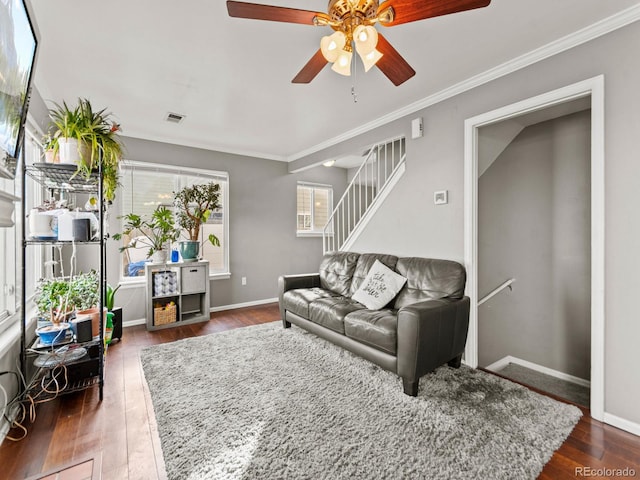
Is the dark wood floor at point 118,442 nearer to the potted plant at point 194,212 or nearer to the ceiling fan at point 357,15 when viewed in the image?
the potted plant at point 194,212

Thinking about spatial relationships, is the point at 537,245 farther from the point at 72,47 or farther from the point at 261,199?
the point at 72,47

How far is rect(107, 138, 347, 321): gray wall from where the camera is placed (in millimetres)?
4363

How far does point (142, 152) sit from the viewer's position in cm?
400

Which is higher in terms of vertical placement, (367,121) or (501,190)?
(367,121)

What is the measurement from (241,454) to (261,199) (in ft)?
13.0

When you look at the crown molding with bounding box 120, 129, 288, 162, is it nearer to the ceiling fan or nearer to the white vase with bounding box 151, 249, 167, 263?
the white vase with bounding box 151, 249, 167, 263

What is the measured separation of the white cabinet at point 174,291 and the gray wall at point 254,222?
0.37 metres

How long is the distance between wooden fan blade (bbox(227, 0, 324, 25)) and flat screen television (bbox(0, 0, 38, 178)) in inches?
32.7

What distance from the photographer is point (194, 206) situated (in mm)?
Result: 4211

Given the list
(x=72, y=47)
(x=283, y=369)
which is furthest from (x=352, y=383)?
(x=72, y=47)

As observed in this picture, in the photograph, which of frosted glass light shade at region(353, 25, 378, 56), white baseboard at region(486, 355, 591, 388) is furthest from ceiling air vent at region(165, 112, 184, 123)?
white baseboard at region(486, 355, 591, 388)

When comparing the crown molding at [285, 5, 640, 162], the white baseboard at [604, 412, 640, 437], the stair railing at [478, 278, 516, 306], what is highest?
the crown molding at [285, 5, 640, 162]

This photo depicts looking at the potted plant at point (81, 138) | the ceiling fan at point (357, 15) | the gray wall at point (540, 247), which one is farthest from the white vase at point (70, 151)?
the gray wall at point (540, 247)

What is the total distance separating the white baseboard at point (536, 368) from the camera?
2.90 metres
